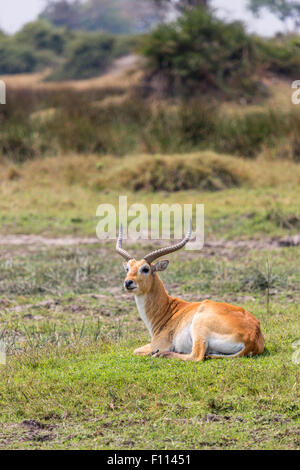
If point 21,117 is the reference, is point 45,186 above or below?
below

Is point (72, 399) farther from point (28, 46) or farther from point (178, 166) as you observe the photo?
point (28, 46)

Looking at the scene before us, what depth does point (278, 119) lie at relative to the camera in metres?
19.9

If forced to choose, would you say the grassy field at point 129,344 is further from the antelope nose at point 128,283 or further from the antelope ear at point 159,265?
the antelope ear at point 159,265

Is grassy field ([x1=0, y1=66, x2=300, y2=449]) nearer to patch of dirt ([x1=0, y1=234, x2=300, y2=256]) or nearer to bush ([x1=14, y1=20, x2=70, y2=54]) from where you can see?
patch of dirt ([x1=0, y1=234, x2=300, y2=256])

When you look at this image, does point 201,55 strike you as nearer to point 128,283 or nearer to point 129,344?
point 129,344

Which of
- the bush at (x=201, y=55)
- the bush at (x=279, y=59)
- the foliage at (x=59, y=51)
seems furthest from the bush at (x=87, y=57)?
the bush at (x=201, y=55)

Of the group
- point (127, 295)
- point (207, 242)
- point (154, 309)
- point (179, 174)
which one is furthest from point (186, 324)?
point (179, 174)

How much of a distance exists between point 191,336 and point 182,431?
1.30 m

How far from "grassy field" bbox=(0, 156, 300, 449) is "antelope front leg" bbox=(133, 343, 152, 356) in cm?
9

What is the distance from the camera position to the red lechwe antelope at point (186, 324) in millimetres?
6047

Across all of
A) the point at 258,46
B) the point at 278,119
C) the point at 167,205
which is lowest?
the point at 167,205
